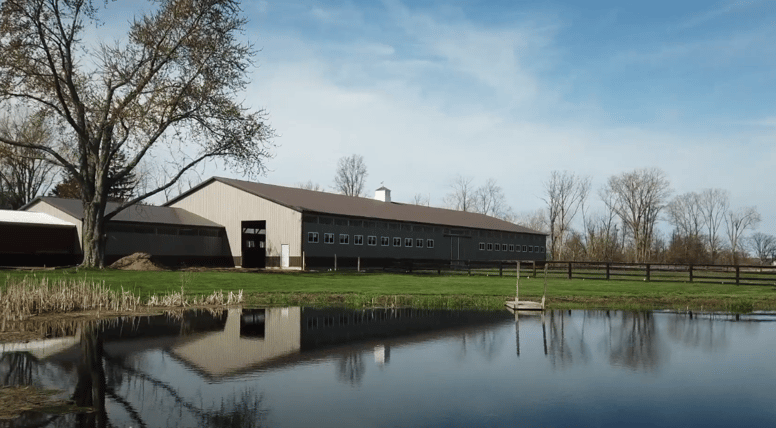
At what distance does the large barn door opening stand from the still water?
3346 centimetres

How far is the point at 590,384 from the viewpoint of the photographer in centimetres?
1227

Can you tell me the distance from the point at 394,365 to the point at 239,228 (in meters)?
42.2

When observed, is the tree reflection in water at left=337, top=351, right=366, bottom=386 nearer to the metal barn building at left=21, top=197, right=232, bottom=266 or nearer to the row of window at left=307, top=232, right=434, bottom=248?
the metal barn building at left=21, top=197, right=232, bottom=266

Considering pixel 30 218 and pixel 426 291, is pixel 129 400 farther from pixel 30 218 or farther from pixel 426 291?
pixel 30 218

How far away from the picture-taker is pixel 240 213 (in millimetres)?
54469

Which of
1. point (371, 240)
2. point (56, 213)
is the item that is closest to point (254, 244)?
point (371, 240)

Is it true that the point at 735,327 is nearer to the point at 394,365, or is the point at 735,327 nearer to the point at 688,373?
the point at 688,373

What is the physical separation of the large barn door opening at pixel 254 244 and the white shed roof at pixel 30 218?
12.9m

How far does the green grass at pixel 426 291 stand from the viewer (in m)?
27.8

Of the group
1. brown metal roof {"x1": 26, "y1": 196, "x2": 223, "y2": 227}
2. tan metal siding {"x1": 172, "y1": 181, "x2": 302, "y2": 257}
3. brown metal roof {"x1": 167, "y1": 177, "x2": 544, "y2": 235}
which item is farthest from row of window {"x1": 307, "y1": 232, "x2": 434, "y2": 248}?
brown metal roof {"x1": 26, "y1": 196, "x2": 223, "y2": 227}

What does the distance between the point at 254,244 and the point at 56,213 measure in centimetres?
1483

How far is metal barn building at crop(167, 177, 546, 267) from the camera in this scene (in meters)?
52.2

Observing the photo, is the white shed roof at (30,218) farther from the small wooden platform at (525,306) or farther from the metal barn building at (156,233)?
the small wooden platform at (525,306)

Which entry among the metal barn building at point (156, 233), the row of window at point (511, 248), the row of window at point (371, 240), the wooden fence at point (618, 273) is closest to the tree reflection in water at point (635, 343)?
the wooden fence at point (618, 273)
